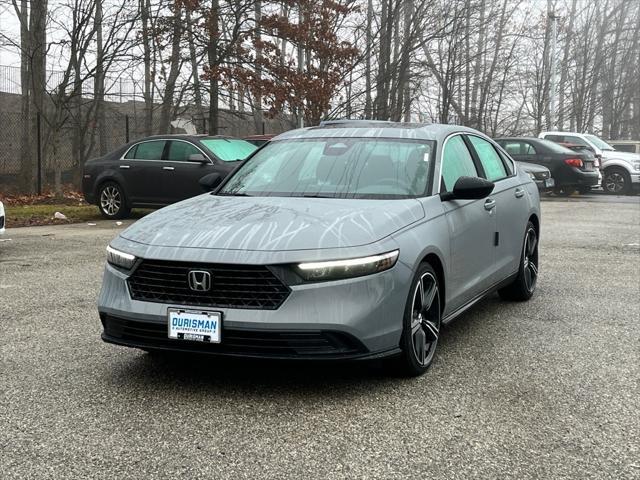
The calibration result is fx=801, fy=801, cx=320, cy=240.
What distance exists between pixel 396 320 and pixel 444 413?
0.56 metres

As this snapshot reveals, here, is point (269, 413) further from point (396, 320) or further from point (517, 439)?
point (517, 439)

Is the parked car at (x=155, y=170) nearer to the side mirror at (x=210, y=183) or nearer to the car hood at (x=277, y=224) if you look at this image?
the side mirror at (x=210, y=183)

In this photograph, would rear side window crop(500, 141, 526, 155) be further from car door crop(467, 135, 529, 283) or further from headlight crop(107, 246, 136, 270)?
headlight crop(107, 246, 136, 270)

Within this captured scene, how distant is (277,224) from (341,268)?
0.50 metres

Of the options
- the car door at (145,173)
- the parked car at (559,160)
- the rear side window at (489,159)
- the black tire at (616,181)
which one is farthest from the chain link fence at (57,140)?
the rear side window at (489,159)

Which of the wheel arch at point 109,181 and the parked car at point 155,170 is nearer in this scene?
the parked car at point 155,170

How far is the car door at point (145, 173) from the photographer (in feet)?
48.4

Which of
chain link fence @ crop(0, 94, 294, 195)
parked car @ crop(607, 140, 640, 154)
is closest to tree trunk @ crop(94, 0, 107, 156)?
chain link fence @ crop(0, 94, 294, 195)

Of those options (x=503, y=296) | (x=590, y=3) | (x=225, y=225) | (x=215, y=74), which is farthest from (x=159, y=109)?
(x=590, y=3)

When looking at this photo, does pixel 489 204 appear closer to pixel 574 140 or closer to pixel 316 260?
pixel 316 260

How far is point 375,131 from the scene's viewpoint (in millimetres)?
5711

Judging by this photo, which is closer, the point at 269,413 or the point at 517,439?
the point at 517,439

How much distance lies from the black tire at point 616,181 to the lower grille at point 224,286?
74.5 feet

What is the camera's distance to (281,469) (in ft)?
10.7
